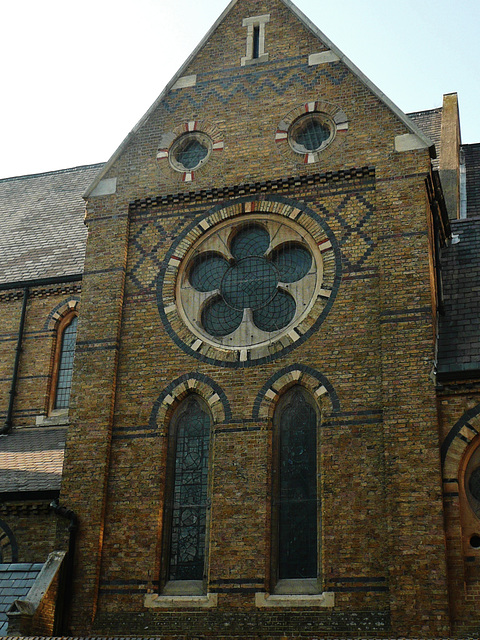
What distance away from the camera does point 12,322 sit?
2541cm

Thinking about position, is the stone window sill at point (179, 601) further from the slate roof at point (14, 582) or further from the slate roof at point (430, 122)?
the slate roof at point (430, 122)

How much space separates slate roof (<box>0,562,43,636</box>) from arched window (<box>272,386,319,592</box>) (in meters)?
4.65

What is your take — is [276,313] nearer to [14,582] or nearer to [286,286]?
[286,286]

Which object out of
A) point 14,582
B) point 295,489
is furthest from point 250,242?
point 14,582

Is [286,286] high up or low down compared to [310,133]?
down

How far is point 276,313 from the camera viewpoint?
18.4 meters

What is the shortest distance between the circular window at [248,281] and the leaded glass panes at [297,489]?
4.15ft

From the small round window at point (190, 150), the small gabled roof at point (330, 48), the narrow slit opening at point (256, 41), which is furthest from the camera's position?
the narrow slit opening at point (256, 41)

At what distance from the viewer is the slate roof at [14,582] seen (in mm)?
16222

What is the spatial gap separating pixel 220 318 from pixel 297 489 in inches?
160

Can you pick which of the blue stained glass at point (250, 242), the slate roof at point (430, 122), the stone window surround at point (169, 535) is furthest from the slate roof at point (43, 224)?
the slate roof at point (430, 122)

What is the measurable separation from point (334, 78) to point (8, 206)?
14.8m

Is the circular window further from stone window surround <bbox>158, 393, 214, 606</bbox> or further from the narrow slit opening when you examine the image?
the narrow slit opening

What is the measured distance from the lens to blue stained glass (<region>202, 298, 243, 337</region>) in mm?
18531
